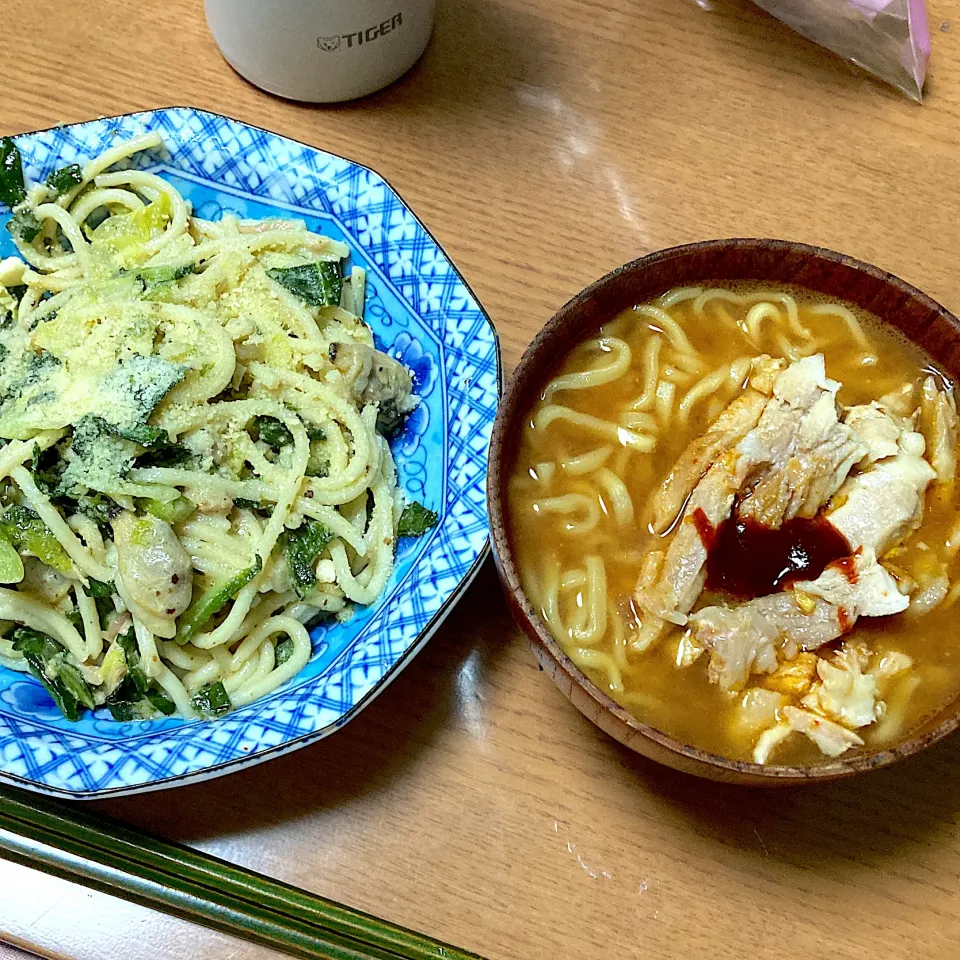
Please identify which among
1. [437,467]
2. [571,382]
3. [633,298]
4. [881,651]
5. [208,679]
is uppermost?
[633,298]

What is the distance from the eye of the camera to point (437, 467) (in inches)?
68.8

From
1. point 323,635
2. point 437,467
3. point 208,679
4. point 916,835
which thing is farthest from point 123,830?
point 916,835

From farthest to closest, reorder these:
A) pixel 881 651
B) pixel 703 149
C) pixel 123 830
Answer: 1. pixel 703 149
2. pixel 123 830
3. pixel 881 651

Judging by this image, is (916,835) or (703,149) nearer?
(916,835)

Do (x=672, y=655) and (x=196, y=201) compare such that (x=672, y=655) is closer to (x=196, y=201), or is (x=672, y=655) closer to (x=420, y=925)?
(x=420, y=925)

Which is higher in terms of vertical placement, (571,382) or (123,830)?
(571,382)

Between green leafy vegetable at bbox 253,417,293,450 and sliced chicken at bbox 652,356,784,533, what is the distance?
68cm

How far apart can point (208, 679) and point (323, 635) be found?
8.3 inches

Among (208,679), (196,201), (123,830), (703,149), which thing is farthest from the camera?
(703,149)

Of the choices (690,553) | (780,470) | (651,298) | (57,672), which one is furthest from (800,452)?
(57,672)

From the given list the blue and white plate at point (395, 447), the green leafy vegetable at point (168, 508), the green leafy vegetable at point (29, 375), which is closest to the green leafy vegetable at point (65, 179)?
the blue and white plate at point (395, 447)

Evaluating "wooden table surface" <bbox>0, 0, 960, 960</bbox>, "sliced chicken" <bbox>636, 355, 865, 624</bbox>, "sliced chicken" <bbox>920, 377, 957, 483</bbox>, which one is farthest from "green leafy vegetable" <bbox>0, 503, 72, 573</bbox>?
"sliced chicken" <bbox>920, 377, 957, 483</bbox>

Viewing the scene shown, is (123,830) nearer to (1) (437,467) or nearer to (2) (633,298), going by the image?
(1) (437,467)

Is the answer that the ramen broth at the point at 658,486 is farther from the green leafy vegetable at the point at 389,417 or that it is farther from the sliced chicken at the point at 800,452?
the green leafy vegetable at the point at 389,417
